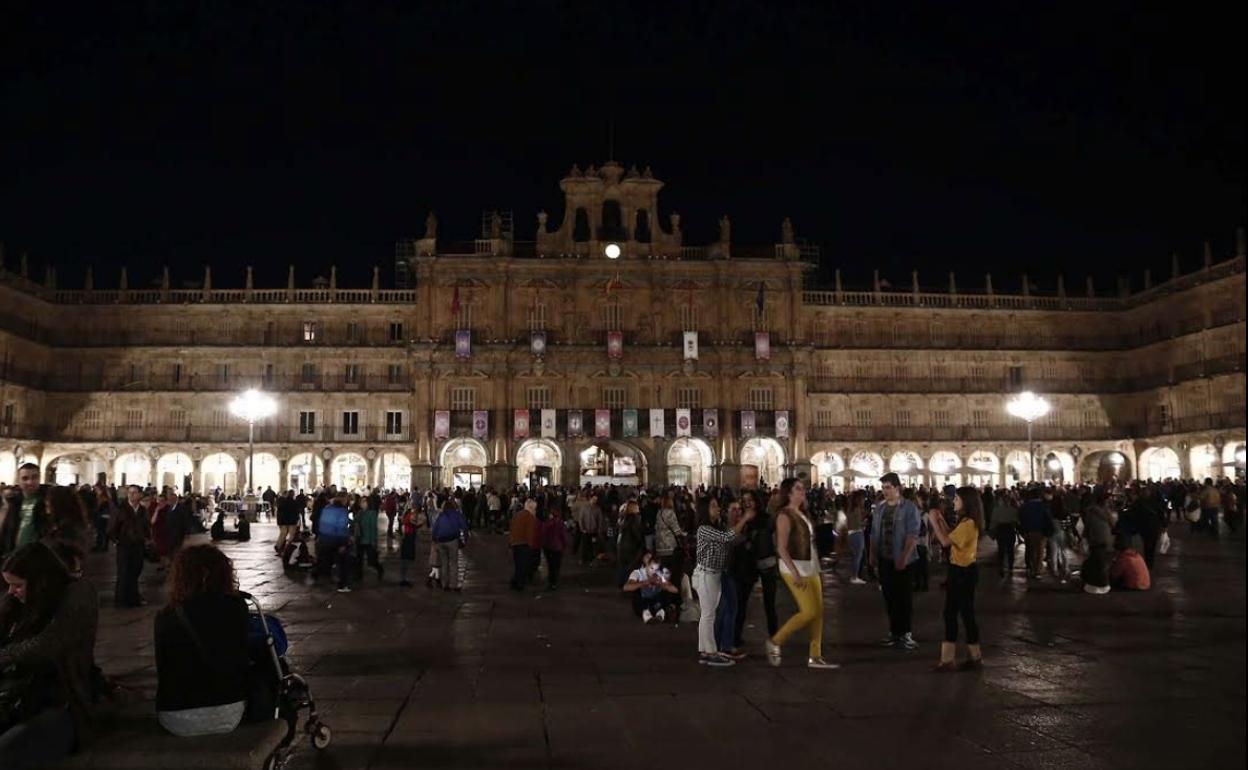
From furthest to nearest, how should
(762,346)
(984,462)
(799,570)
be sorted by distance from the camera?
(984,462) → (762,346) → (799,570)

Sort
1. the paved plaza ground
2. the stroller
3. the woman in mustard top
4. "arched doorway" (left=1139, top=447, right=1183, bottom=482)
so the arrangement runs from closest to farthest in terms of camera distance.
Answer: the stroller → the paved plaza ground → the woman in mustard top → "arched doorway" (left=1139, top=447, right=1183, bottom=482)

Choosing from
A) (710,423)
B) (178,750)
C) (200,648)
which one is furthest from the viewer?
(710,423)

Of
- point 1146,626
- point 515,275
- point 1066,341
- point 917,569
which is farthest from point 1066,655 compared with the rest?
point 1066,341

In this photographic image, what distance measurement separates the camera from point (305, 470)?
52.6 m

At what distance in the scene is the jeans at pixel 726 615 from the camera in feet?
31.8

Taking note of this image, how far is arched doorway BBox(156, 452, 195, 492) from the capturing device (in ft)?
171

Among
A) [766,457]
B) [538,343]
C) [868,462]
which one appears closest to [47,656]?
[538,343]

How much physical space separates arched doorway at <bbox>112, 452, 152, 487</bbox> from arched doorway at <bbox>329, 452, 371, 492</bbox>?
8722 mm

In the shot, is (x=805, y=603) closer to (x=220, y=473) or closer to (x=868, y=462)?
(x=868, y=462)

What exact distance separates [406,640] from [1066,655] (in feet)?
21.0

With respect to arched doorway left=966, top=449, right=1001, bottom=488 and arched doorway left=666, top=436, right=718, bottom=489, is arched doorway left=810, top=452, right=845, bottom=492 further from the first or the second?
arched doorway left=966, top=449, right=1001, bottom=488

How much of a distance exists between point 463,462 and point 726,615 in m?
43.1

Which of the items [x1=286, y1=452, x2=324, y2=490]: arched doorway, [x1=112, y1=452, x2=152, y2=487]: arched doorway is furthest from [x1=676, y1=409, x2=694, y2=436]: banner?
[x1=112, y1=452, x2=152, y2=487]: arched doorway

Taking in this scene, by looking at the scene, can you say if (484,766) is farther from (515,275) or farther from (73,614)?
(515,275)
